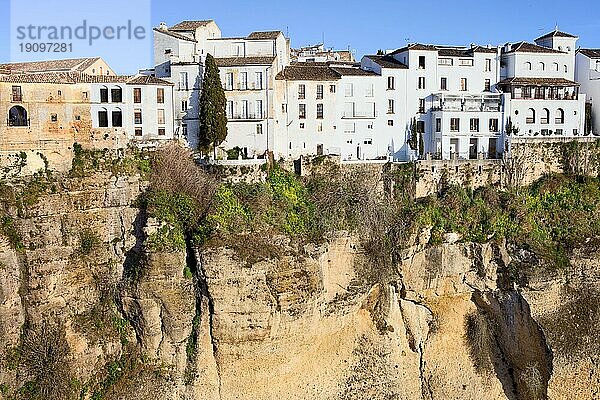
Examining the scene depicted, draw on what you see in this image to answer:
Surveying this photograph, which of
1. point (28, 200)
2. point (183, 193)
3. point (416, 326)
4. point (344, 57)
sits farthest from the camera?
point (344, 57)

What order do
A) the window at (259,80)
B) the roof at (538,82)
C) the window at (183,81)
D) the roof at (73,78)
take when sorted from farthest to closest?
the roof at (538,82)
the window at (183,81)
the window at (259,80)
the roof at (73,78)

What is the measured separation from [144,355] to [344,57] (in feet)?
72.3

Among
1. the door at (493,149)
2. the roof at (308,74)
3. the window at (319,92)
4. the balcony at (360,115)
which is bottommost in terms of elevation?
the door at (493,149)

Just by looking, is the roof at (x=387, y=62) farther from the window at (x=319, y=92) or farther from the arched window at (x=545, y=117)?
the arched window at (x=545, y=117)

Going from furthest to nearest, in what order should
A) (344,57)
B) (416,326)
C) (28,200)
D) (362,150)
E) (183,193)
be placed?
(344,57), (362,150), (416,326), (183,193), (28,200)

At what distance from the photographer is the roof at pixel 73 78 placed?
23484 mm

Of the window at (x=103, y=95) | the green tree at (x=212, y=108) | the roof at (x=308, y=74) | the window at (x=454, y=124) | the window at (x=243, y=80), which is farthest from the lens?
the window at (x=454, y=124)

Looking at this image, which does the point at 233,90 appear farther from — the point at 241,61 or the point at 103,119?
the point at 103,119

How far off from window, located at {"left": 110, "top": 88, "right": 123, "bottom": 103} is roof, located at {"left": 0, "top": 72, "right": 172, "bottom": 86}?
391 mm

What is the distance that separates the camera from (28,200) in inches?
866

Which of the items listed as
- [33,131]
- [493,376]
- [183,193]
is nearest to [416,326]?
[493,376]

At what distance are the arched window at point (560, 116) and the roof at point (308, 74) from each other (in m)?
10.3

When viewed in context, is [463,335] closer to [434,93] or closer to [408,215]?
[408,215]

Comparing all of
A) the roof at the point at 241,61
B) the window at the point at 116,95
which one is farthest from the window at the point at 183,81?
the window at the point at 116,95
